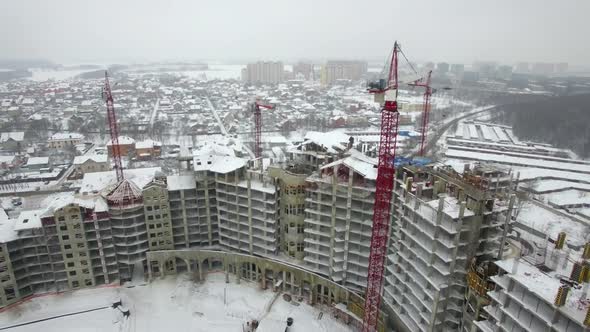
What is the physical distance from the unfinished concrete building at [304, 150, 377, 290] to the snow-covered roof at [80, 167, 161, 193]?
82.0 feet

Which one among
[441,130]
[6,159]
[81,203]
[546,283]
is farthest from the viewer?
[441,130]

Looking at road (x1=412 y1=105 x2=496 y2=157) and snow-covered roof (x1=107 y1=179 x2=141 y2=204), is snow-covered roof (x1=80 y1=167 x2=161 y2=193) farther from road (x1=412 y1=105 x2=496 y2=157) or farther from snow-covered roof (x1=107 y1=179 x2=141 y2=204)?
road (x1=412 y1=105 x2=496 y2=157)

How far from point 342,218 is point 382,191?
9.61 meters

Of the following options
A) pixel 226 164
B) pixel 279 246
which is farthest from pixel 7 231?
pixel 279 246

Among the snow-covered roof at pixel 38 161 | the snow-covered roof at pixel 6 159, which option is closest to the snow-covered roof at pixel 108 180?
the snow-covered roof at pixel 38 161

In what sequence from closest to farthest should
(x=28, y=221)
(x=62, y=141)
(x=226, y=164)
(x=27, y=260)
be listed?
(x=28, y=221) < (x=27, y=260) < (x=226, y=164) < (x=62, y=141)

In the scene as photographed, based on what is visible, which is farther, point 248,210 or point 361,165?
point 248,210

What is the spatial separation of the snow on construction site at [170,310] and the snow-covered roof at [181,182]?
14.3 metres

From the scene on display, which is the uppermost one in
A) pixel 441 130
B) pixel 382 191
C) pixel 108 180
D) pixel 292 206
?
pixel 382 191

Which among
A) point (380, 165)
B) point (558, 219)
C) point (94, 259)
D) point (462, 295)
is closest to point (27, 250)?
point (94, 259)

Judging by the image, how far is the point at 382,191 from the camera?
3828cm

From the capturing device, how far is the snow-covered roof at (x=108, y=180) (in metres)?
51.6

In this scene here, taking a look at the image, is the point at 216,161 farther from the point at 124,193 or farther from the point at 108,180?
the point at 108,180

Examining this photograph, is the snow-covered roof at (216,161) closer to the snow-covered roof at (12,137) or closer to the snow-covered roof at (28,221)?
the snow-covered roof at (28,221)
